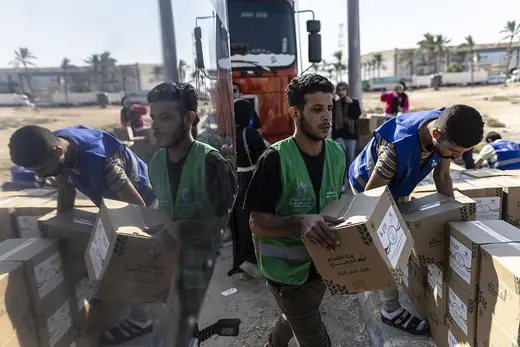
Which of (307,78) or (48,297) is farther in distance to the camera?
(307,78)

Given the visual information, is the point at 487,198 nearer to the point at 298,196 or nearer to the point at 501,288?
the point at 501,288

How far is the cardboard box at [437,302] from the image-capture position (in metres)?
2.27

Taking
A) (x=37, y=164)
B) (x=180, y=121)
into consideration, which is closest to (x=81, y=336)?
(x=37, y=164)

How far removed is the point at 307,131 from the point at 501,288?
3.35 ft

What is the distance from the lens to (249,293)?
350cm

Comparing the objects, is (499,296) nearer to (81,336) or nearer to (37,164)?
(81,336)

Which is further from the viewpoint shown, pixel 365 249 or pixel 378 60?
pixel 378 60

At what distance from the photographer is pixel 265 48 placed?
5965 mm

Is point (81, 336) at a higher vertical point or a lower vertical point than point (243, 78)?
lower

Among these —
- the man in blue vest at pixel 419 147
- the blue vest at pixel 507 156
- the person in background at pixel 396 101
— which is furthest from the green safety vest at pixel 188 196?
the person in background at pixel 396 101

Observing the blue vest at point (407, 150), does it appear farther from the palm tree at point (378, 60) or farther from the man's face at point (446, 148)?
the palm tree at point (378, 60)

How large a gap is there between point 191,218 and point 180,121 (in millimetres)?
444

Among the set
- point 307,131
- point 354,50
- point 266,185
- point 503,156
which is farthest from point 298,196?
point 354,50

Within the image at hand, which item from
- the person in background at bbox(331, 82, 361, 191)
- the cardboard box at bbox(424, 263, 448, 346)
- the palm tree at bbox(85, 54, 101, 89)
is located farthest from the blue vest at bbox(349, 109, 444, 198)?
the person in background at bbox(331, 82, 361, 191)
